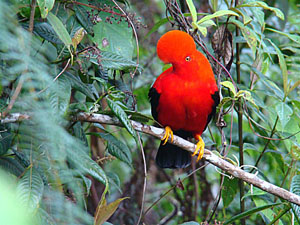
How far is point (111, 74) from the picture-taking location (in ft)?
7.61

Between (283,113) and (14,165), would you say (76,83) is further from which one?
(283,113)

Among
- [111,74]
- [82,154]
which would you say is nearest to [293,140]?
[111,74]

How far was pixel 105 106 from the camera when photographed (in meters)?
2.47

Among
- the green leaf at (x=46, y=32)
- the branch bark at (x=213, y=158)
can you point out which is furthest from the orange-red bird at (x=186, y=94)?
the green leaf at (x=46, y=32)

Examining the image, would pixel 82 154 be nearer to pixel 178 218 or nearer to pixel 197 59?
pixel 197 59

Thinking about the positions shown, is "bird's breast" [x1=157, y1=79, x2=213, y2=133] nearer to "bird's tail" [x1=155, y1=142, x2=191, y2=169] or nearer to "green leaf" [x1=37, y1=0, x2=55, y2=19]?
"bird's tail" [x1=155, y1=142, x2=191, y2=169]

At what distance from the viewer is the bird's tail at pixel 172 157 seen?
2895 millimetres

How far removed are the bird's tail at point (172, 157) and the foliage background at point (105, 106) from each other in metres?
0.23

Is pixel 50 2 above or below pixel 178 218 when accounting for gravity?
above

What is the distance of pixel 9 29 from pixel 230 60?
2.19 m

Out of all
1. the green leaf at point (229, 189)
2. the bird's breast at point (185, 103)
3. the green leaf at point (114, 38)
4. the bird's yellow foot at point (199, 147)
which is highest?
the green leaf at point (114, 38)

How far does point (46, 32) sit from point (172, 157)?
1457 mm

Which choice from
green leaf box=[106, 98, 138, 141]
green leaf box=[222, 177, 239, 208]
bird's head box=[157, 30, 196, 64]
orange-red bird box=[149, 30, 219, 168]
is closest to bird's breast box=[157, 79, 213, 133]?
orange-red bird box=[149, 30, 219, 168]

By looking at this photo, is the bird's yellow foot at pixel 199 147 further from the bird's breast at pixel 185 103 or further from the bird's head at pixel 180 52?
the bird's head at pixel 180 52
